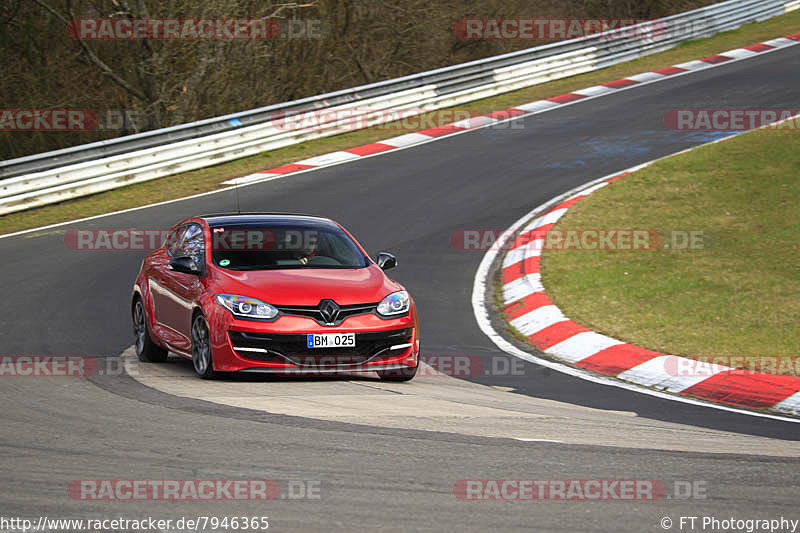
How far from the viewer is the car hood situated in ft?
27.5

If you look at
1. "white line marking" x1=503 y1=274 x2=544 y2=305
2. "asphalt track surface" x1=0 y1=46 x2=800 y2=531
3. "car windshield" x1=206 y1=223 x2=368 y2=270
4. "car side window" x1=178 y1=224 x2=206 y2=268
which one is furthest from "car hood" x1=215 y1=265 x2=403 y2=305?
"white line marking" x1=503 y1=274 x2=544 y2=305

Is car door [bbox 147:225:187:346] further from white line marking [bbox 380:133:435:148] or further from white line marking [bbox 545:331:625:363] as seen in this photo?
white line marking [bbox 380:133:435:148]

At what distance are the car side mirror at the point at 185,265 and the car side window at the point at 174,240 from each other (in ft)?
3.10

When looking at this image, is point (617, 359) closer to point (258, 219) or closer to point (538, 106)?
point (258, 219)

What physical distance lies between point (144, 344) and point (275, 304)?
80.0 inches

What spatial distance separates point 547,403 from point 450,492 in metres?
3.05

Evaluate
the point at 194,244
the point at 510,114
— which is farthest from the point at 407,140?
the point at 194,244

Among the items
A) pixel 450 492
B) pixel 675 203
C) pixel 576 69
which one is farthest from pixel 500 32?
pixel 450 492

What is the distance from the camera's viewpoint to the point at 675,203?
48.3ft

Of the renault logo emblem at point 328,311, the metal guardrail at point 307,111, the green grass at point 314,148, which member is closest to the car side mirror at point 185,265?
the renault logo emblem at point 328,311

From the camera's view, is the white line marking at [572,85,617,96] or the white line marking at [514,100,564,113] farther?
the white line marking at [572,85,617,96]

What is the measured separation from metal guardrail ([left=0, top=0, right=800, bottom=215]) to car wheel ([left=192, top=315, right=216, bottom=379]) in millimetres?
10083

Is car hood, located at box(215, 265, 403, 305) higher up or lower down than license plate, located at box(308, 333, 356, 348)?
higher up

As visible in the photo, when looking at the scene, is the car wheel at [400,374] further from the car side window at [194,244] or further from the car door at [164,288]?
the car side window at [194,244]
